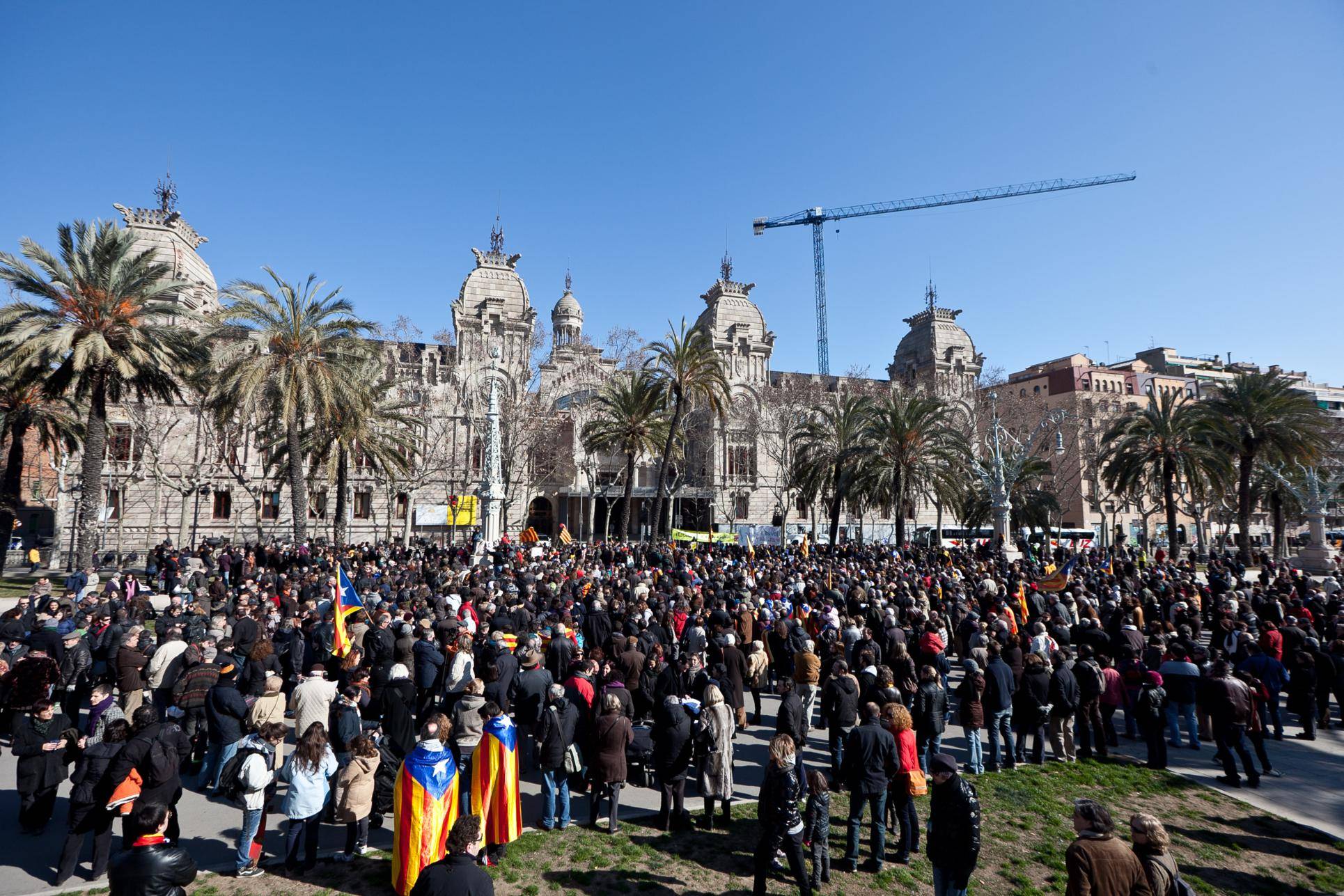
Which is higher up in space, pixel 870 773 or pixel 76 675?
pixel 76 675

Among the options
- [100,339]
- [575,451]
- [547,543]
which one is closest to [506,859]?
[100,339]

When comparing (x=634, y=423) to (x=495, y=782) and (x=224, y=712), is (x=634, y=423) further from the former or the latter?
(x=495, y=782)

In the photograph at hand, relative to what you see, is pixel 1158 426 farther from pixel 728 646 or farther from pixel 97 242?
pixel 97 242

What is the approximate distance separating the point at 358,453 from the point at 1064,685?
2944 cm

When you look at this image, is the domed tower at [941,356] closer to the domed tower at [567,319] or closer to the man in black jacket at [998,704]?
the domed tower at [567,319]

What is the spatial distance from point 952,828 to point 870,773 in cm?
120

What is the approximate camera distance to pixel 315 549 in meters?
26.0

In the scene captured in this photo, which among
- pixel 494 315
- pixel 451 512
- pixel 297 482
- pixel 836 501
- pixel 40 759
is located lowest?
pixel 40 759

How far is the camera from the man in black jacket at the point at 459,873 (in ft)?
13.3

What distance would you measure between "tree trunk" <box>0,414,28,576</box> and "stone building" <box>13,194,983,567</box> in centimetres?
703

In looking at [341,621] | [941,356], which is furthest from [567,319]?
[341,621]

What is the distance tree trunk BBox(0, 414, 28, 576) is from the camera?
901 inches

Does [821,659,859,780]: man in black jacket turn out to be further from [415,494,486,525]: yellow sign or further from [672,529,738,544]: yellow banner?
[672,529,738,544]: yellow banner

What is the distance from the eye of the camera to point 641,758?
811cm
